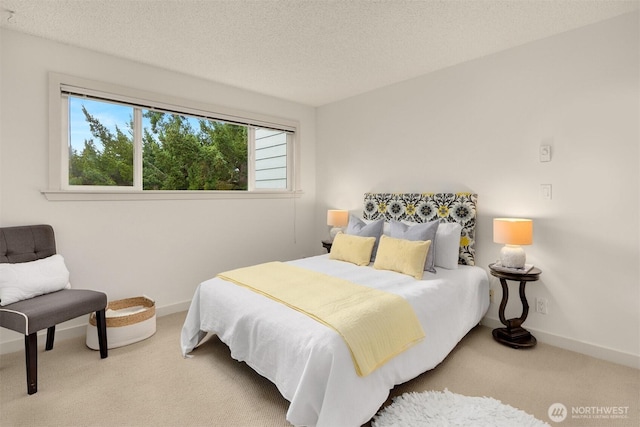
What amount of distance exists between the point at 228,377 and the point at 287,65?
276 centimetres

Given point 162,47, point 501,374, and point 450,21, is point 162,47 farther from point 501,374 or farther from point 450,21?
point 501,374

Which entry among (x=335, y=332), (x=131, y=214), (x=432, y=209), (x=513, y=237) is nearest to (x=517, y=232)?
(x=513, y=237)

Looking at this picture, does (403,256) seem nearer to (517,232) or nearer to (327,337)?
(517,232)

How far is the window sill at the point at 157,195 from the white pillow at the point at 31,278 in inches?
21.6

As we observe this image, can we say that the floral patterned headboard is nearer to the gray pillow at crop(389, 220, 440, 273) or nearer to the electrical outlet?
the gray pillow at crop(389, 220, 440, 273)

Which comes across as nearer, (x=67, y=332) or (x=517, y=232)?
(x=517, y=232)

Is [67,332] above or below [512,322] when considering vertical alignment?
below

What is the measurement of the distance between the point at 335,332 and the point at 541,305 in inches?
81.9

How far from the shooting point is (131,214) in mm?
3148

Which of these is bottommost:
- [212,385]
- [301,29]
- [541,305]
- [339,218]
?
[212,385]

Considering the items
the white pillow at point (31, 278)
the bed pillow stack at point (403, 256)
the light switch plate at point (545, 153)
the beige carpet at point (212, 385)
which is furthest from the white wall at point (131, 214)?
the light switch plate at point (545, 153)

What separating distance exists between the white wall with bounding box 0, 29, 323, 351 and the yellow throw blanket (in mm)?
1215

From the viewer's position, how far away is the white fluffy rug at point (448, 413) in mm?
1745

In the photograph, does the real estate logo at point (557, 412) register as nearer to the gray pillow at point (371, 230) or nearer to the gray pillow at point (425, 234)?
the gray pillow at point (425, 234)
